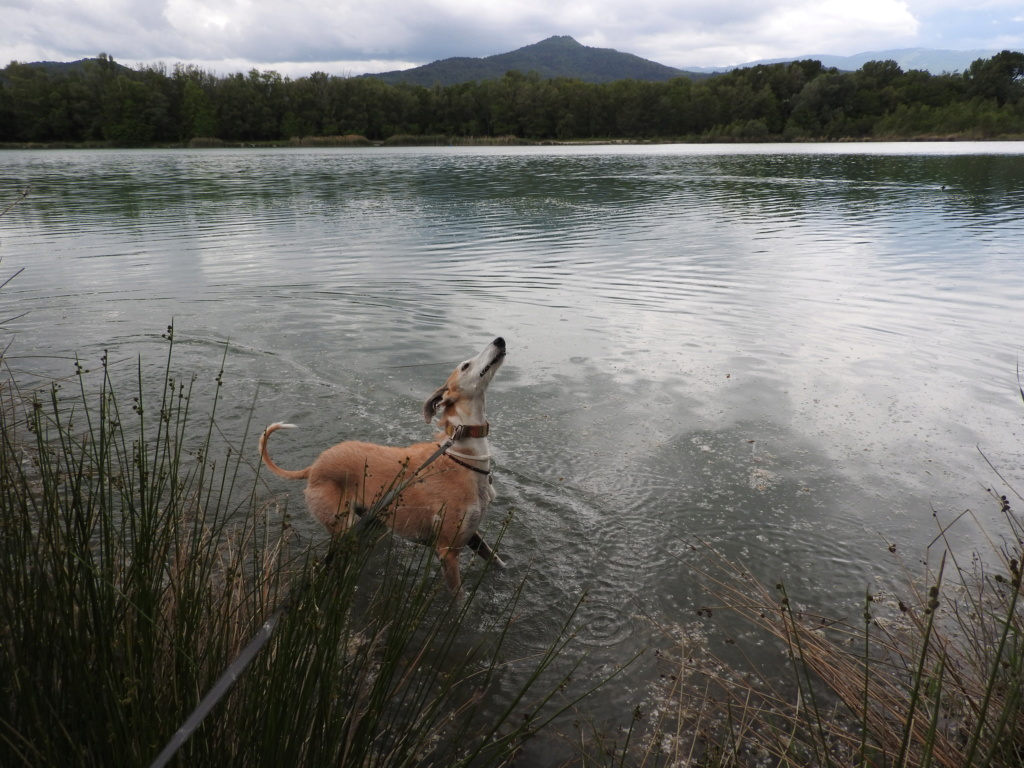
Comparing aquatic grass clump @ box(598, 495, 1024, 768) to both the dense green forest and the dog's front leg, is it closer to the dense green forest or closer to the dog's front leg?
the dog's front leg

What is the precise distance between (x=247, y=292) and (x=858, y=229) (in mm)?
18617

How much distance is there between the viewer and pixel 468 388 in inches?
179

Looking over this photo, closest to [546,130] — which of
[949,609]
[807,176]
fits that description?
[807,176]

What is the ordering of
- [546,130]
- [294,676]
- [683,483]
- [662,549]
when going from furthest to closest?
[546,130]
[683,483]
[662,549]
[294,676]

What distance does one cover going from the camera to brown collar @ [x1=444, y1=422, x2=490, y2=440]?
457 cm

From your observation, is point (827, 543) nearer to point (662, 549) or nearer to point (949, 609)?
point (949, 609)

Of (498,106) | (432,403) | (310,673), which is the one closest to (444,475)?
(432,403)

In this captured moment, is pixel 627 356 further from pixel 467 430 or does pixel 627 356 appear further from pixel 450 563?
pixel 450 563

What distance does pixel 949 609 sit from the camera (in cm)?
441

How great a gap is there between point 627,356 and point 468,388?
17.6 feet

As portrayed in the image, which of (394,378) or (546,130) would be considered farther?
(546,130)

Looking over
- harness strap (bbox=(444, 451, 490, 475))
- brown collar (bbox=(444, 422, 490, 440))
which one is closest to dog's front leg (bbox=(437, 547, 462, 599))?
harness strap (bbox=(444, 451, 490, 475))

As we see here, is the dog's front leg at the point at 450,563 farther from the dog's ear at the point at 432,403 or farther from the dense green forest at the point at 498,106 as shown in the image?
the dense green forest at the point at 498,106

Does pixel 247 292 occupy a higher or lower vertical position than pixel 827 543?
higher
